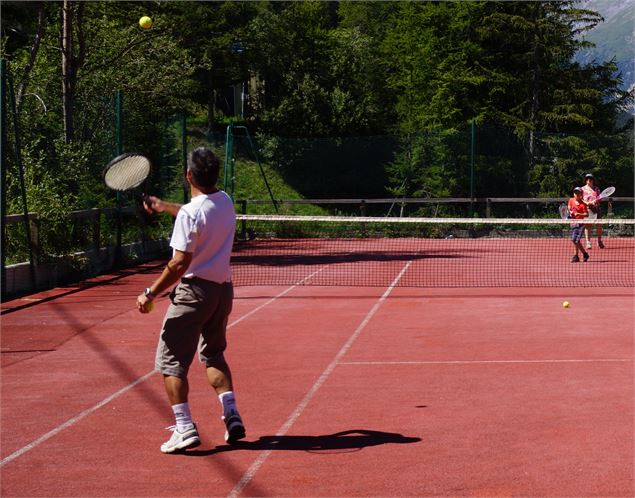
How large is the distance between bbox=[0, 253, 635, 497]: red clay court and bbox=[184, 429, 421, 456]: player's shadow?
0.01 m

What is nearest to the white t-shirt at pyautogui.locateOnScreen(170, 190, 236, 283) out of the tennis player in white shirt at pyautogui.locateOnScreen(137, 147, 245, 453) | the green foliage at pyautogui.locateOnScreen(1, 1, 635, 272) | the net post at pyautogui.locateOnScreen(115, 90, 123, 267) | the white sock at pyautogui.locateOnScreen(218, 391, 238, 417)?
the tennis player in white shirt at pyautogui.locateOnScreen(137, 147, 245, 453)

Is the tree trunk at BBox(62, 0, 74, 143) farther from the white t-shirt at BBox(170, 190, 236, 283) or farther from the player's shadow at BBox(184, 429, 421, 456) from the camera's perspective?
the player's shadow at BBox(184, 429, 421, 456)

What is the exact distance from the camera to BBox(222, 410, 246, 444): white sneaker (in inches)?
255

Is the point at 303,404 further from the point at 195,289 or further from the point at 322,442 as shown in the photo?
the point at 195,289

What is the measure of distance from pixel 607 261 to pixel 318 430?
14619mm

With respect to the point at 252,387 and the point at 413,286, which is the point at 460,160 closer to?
the point at 413,286

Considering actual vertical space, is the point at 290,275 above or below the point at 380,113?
below

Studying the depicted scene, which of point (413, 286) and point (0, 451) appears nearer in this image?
point (0, 451)

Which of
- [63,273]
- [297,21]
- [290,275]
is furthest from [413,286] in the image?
[297,21]

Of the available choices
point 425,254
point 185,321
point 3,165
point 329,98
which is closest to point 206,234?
point 185,321

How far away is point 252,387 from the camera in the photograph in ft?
27.6

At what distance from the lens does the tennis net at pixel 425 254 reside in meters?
17.0

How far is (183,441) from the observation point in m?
6.33

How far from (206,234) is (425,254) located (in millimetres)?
16102
